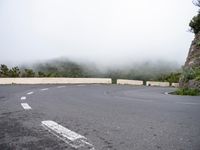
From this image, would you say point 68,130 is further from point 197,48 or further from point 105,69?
point 105,69

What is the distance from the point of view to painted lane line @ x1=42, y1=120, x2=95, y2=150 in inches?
190

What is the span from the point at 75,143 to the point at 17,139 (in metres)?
1.06

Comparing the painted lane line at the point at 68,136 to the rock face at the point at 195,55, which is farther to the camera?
the rock face at the point at 195,55

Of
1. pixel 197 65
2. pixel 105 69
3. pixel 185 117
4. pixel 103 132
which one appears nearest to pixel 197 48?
pixel 197 65

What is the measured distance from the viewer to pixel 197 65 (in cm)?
3256

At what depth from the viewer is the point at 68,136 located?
547 cm

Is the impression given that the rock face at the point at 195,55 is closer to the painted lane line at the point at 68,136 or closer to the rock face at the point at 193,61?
the rock face at the point at 193,61

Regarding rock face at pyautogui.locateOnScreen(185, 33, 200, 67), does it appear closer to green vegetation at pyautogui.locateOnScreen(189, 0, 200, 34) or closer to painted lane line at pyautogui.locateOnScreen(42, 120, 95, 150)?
green vegetation at pyautogui.locateOnScreen(189, 0, 200, 34)

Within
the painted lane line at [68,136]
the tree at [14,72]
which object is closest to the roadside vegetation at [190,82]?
the painted lane line at [68,136]

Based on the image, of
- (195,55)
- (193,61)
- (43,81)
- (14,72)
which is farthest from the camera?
(14,72)

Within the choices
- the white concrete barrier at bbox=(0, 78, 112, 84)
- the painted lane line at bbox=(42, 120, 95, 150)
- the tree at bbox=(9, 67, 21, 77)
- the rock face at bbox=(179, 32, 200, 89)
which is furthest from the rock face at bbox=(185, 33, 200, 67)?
the tree at bbox=(9, 67, 21, 77)

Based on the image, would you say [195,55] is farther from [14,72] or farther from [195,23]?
[14,72]

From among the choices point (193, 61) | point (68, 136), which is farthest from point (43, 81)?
point (68, 136)

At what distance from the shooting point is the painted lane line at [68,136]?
15.8ft
